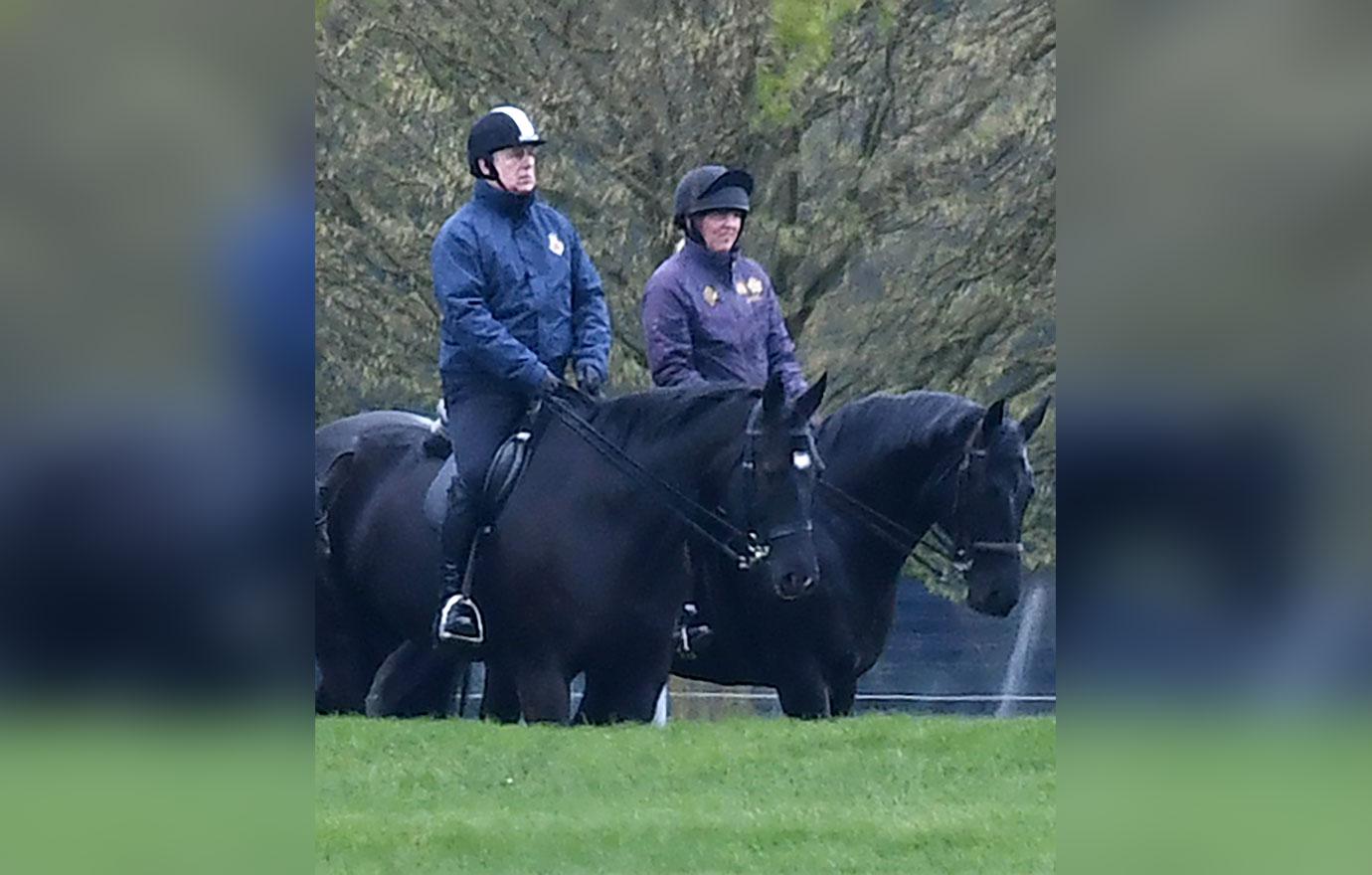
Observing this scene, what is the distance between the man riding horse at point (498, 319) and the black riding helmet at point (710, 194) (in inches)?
34.4

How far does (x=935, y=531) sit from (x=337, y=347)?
11.6 ft

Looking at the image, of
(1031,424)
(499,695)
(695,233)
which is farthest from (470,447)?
(1031,424)

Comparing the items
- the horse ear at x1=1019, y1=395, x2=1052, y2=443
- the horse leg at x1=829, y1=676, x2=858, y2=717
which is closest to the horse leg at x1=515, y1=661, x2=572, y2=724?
the horse leg at x1=829, y1=676, x2=858, y2=717

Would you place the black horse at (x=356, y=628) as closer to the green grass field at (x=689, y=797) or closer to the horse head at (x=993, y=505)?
the green grass field at (x=689, y=797)

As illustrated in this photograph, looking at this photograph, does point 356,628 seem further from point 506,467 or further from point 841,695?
point 841,695

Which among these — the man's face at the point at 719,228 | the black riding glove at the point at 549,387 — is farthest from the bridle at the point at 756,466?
the man's face at the point at 719,228

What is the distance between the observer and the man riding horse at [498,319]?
8.27 metres

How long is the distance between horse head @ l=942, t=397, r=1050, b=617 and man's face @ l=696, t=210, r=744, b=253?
1.39 meters

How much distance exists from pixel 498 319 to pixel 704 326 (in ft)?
3.38

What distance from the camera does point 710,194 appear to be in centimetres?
940
